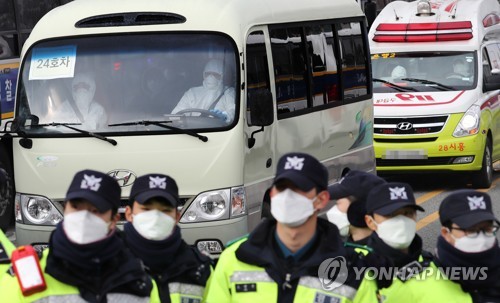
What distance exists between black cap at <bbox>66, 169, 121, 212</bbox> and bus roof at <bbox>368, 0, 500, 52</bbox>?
13328mm

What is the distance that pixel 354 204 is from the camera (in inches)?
265

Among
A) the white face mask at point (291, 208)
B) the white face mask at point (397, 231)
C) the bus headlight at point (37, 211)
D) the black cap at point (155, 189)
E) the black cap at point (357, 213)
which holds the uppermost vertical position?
the white face mask at point (291, 208)

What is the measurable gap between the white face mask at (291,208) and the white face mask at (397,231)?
0.96 m

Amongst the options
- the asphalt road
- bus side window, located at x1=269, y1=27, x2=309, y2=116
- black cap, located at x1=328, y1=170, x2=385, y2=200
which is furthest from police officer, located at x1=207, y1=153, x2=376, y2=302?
the asphalt road

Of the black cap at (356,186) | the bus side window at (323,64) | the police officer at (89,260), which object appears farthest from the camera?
the bus side window at (323,64)

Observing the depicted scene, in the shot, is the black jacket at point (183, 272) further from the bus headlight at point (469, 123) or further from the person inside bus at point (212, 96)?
the bus headlight at point (469, 123)

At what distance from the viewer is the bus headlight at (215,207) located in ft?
32.3

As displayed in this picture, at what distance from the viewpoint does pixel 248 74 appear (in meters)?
10.5

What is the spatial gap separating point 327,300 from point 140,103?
5399 mm

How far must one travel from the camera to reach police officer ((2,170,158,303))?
189 inches

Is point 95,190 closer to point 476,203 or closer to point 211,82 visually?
point 476,203

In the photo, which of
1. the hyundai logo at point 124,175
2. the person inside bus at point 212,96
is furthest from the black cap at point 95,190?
the person inside bus at point 212,96

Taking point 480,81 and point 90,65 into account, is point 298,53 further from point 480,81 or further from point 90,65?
point 480,81

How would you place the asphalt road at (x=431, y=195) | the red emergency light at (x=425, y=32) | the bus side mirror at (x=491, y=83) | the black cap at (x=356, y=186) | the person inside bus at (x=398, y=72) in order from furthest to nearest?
the red emergency light at (x=425, y=32) < the person inside bus at (x=398, y=72) < the bus side mirror at (x=491, y=83) < the asphalt road at (x=431, y=195) < the black cap at (x=356, y=186)
